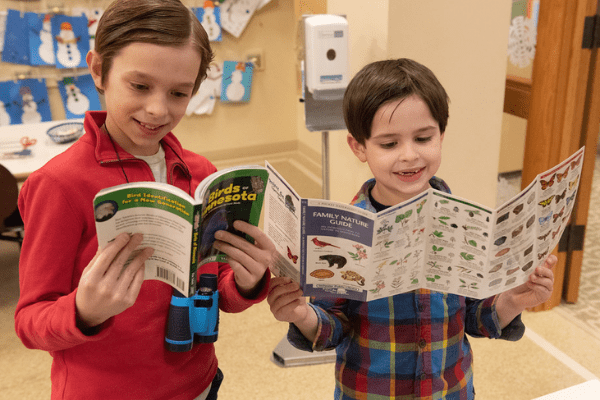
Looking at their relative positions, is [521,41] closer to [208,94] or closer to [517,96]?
[517,96]

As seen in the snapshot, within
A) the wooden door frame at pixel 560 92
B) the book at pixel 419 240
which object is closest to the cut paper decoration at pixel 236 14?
the wooden door frame at pixel 560 92

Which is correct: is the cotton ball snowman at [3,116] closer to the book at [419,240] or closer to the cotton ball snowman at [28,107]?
the cotton ball snowman at [28,107]

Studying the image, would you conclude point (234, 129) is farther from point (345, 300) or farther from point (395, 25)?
point (345, 300)

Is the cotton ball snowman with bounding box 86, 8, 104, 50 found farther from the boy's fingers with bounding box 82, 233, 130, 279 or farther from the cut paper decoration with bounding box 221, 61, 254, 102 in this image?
the boy's fingers with bounding box 82, 233, 130, 279

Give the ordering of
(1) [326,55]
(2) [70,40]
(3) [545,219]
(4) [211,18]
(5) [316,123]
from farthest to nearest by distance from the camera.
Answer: (4) [211,18] < (2) [70,40] < (5) [316,123] < (1) [326,55] < (3) [545,219]

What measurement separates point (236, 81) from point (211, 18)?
44 centimetres

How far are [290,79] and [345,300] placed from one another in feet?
9.77

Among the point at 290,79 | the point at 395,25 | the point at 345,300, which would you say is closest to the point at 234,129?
the point at 290,79

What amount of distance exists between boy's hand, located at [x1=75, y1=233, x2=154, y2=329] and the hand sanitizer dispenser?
1497mm

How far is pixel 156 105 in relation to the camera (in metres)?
0.82

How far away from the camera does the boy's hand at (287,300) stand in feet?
3.07

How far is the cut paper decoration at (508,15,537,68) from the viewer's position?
225 cm

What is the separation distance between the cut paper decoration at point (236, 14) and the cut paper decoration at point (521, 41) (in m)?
1.83

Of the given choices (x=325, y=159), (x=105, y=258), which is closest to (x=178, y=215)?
(x=105, y=258)
